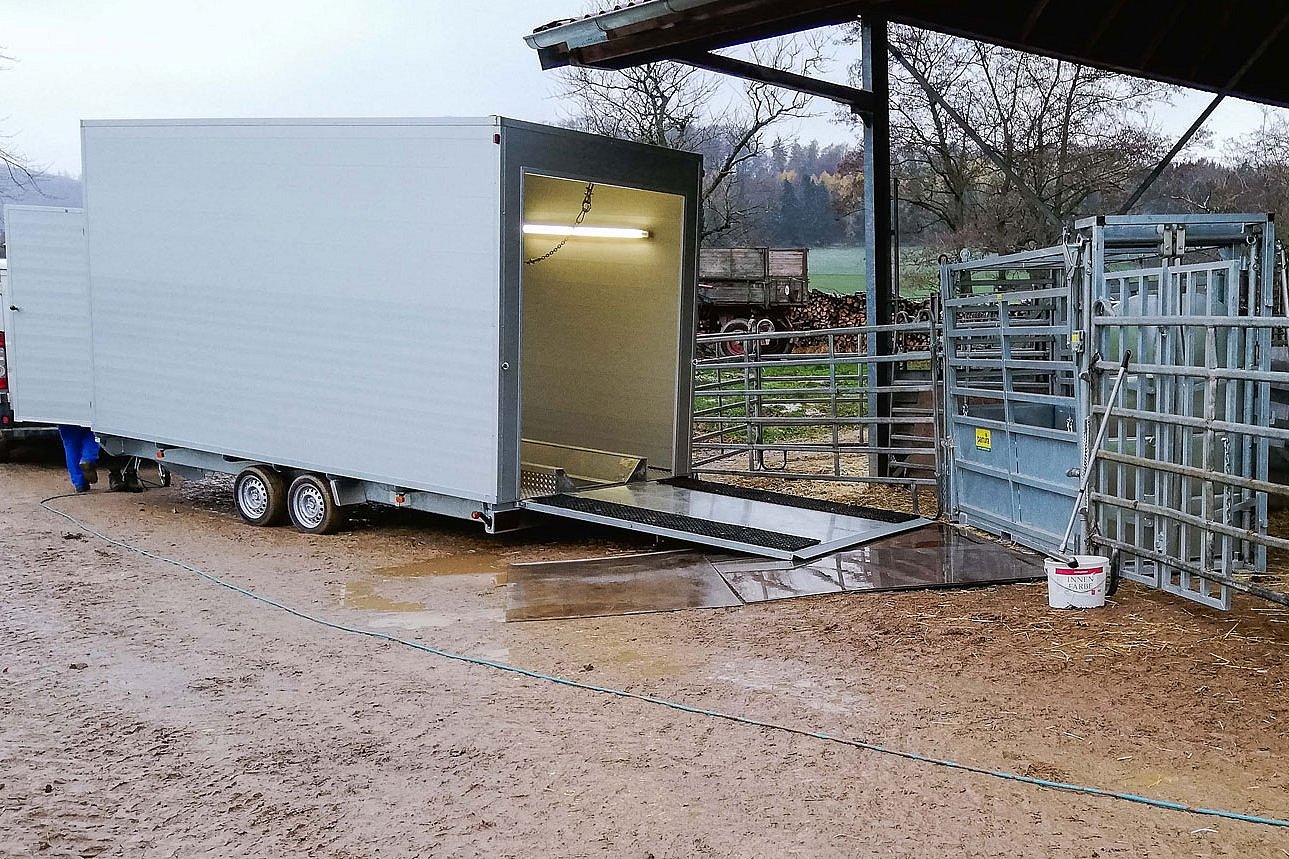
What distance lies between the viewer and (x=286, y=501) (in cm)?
952

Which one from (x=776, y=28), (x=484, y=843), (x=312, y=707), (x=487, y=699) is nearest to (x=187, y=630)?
(x=312, y=707)

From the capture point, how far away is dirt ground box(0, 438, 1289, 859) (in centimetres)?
372

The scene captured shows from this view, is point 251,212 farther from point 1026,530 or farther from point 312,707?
point 1026,530

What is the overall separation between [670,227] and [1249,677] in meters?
5.75

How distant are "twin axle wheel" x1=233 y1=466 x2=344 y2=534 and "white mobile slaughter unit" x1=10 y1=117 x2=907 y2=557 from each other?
18 millimetres

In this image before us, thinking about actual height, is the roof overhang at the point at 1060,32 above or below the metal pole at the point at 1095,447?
above

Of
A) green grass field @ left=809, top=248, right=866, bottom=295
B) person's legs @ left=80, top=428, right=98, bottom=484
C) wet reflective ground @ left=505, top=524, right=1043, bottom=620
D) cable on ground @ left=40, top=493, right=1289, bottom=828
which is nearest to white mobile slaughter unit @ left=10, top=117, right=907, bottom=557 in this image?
wet reflective ground @ left=505, top=524, right=1043, bottom=620

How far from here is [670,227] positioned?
952cm

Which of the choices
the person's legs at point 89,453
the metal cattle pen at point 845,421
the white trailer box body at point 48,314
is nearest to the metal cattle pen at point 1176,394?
the metal cattle pen at point 845,421

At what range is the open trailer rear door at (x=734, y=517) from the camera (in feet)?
24.9

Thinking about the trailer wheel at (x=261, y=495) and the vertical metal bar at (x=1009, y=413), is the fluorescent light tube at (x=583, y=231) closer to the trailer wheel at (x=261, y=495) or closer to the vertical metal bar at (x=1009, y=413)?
the trailer wheel at (x=261, y=495)

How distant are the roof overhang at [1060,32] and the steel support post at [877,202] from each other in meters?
1.09

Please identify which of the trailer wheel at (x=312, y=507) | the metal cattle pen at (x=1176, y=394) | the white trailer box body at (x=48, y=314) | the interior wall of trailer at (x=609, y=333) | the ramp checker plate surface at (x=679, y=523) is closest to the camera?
the metal cattle pen at (x=1176, y=394)

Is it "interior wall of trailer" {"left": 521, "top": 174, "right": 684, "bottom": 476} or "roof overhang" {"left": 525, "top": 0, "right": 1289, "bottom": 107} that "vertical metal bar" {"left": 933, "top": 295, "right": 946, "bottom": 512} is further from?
"roof overhang" {"left": 525, "top": 0, "right": 1289, "bottom": 107}
